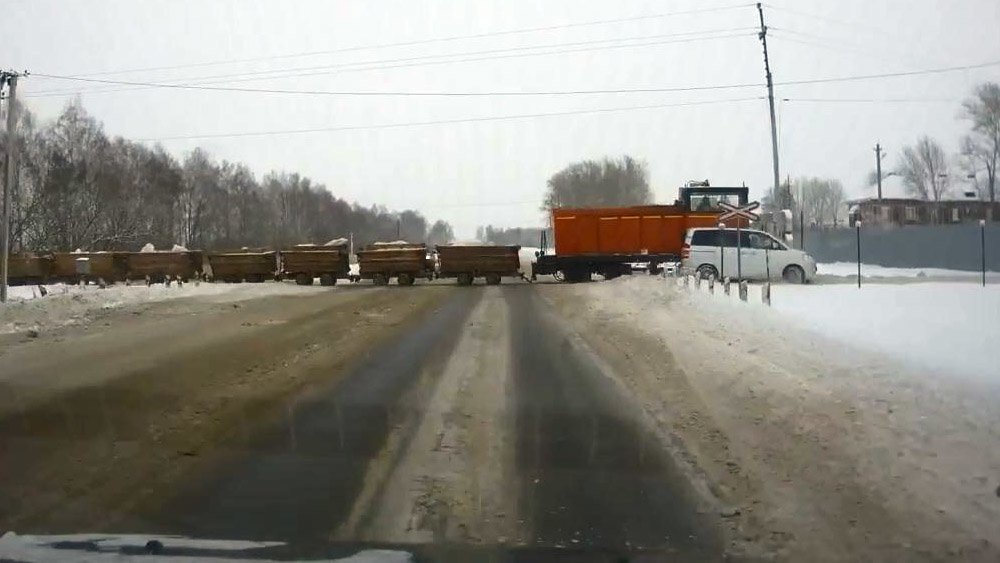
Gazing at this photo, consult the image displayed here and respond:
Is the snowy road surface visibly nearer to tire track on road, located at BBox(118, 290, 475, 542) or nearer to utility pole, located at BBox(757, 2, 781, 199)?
tire track on road, located at BBox(118, 290, 475, 542)

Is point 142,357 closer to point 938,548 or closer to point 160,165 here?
point 938,548

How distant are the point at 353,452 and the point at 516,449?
1.37 metres

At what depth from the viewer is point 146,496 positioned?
20.6 ft

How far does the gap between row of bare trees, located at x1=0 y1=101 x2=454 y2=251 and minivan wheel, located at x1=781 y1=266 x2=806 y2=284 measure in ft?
129

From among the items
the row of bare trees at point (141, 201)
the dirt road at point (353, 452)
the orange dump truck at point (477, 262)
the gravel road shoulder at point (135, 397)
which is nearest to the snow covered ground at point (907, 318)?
the dirt road at point (353, 452)

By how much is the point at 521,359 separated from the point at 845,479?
720 centimetres

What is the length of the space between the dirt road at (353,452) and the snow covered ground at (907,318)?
13.1 ft

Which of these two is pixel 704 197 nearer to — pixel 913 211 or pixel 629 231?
pixel 629 231

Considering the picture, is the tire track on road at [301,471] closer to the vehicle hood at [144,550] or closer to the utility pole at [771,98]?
the vehicle hood at [144,550]

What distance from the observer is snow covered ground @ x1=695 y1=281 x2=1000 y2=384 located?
37.1 feet

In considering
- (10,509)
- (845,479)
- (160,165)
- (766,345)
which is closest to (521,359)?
(766,345)

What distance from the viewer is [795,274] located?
31.9 metres

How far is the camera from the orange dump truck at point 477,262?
137 feet

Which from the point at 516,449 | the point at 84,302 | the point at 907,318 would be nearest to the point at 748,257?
the point at 907,318
